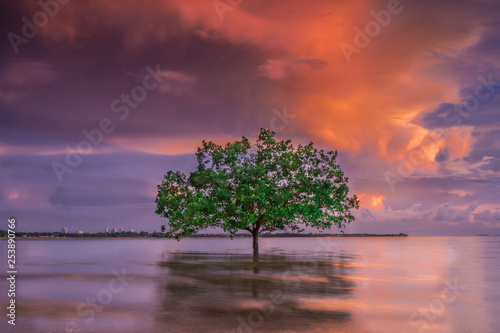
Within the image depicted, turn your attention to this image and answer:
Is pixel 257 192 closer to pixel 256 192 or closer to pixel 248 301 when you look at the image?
pixel 256 192

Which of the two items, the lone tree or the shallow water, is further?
the lone tree

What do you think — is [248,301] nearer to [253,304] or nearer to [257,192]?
[253,304]

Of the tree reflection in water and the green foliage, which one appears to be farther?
the green foliage

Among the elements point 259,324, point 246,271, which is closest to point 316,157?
point 246,271

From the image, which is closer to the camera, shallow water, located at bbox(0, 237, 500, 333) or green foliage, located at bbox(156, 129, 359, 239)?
shallow water, located at bbox(0, 237, 500, 333)

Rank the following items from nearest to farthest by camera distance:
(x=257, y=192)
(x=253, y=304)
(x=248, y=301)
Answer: (x=253, y=304), (x=248, y=301), (x=257, y=192)

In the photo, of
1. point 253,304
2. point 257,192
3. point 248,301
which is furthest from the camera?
point 257,192

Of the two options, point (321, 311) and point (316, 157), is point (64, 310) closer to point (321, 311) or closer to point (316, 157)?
point (321, 311)

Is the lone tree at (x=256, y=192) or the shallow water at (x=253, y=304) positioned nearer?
the shallow water at (x=253, y=304)

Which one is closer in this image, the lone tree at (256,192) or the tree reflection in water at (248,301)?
the tree reflection in water at (248,301)

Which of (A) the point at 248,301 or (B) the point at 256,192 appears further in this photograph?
(B) the point at 256,192

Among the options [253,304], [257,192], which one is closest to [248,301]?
[253,304]

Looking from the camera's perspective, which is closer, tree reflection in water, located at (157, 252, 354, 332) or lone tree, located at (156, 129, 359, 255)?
tree reflection in water, located at (157, 252, 354, 332)

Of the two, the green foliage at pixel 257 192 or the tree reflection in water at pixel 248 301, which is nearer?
the tree reflection in water at pixel 248 301
